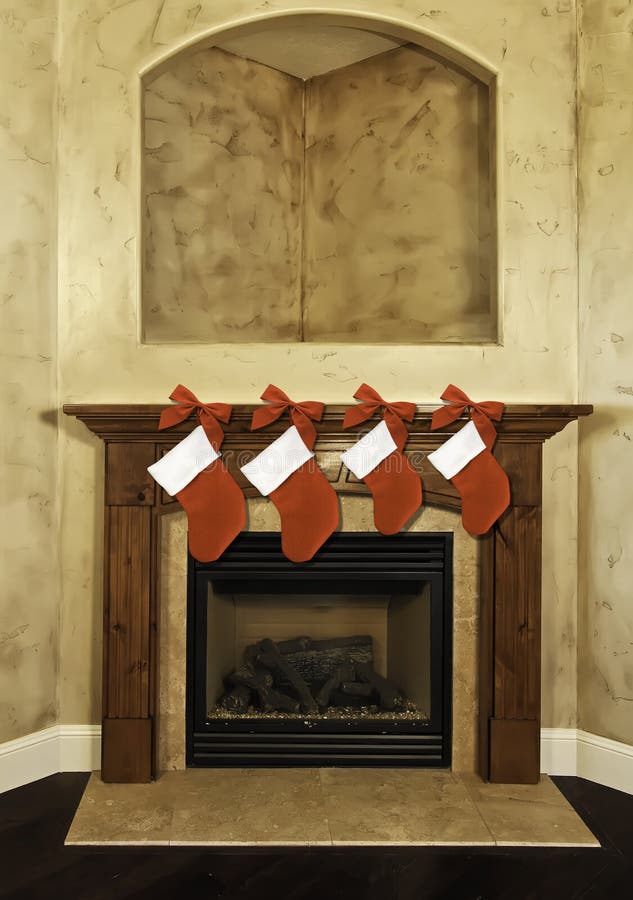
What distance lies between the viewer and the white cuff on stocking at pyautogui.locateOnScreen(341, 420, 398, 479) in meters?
2.20

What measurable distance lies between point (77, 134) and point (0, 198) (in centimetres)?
31

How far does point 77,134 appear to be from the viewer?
2.30 meters

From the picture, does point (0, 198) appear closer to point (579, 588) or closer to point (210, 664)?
point (210, 664)

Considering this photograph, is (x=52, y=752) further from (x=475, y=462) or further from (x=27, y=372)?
(x=475, y=462)

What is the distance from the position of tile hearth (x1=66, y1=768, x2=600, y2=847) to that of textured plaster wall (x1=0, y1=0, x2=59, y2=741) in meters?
0.40

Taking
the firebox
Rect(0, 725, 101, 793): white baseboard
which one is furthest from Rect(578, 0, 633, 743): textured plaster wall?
Rect(0, 725, 101, 793): white baseboard

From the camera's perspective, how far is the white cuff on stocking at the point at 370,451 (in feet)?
7.21

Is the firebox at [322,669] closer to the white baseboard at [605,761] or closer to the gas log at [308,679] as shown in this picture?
the gas log at [308,679]

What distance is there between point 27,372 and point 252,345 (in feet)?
2.17

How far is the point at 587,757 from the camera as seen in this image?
2.31m

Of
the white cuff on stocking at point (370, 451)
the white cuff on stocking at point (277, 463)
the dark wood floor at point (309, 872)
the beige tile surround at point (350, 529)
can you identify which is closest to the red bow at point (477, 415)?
the white cuff on stocking at point (370, 451)

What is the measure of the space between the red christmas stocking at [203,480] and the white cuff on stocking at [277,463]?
74 mm

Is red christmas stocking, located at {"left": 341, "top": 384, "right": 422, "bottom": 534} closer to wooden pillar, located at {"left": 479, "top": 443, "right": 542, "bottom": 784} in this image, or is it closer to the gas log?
wooden pillar, located at {"left": 479, "top": 443, "right": 542, "bottom": 784}

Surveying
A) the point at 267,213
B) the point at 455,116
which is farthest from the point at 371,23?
the point at 267,213
